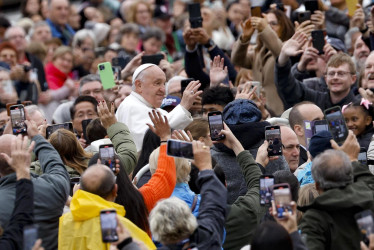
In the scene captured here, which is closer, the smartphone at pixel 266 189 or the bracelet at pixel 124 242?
the bracelet at pixel 124 242

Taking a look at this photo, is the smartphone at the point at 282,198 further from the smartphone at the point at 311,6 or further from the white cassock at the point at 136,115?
the smartphone at the point at 311,6

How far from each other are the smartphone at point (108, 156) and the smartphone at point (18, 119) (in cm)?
94

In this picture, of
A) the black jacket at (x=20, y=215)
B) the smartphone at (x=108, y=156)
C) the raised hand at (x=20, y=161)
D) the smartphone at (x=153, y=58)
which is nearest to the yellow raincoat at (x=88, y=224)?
the black jacket at (x=20, y=215)

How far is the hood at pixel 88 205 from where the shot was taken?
664cm

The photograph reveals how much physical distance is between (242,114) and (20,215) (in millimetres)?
2596

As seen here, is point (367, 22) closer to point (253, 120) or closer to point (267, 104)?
point (267, 104)

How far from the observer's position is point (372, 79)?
10258 millimetres

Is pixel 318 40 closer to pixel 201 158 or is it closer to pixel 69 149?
pixel 69 149

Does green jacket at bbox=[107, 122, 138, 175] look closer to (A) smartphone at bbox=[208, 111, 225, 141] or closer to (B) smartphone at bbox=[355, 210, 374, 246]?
(A) smartphone at bbox=[208, 111, 225, 141]

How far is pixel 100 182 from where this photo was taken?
6699 millimetres

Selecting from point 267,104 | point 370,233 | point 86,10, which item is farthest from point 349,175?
point 86,10

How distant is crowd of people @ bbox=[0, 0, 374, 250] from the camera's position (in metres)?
6.49

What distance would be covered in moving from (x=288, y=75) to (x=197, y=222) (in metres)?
4.57

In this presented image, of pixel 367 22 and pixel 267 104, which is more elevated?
pixel 367 22
